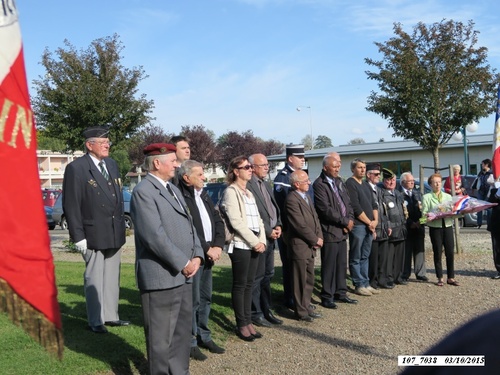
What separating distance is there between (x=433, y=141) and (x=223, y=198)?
13.9 meters

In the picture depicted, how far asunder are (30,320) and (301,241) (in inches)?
240

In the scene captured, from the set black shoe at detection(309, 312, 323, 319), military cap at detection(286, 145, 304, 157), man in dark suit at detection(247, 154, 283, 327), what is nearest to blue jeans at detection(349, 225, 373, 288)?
military cap at detection(286, 145, 304, 157)

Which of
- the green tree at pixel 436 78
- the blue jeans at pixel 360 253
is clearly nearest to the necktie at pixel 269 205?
the blue jeans at pixel 360 253

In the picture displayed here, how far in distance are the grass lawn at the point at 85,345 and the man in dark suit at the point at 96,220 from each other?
0.30m

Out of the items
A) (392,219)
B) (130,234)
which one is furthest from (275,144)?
(392,219)

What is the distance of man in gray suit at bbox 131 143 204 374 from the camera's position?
5406 millimetres

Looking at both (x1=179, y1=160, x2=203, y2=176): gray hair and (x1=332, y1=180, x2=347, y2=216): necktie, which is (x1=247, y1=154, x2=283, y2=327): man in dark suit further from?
(x1=179, y1=160, x2=203, y2=176): gray hair

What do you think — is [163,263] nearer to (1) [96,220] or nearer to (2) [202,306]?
(2) [202,306]

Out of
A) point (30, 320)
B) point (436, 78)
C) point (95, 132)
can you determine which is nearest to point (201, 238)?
point (95, 132)

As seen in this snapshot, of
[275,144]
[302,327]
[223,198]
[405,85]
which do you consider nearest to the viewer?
[223,198]

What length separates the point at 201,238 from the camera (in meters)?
6.91

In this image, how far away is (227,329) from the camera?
8094 millimetres

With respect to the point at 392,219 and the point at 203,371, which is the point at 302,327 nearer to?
the point at 203,371

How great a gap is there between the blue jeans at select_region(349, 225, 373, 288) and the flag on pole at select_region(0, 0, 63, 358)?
7.88 meters
